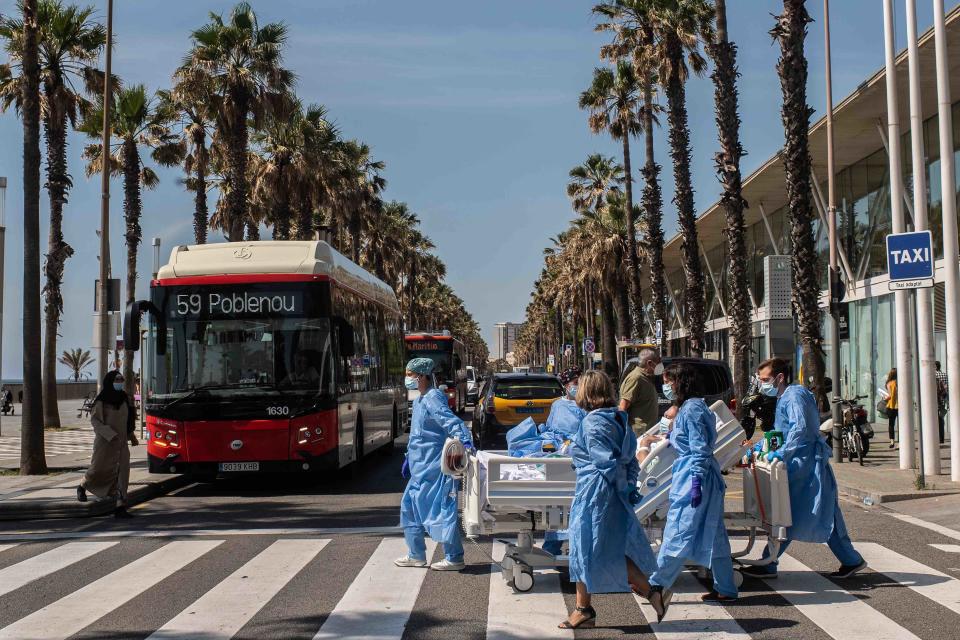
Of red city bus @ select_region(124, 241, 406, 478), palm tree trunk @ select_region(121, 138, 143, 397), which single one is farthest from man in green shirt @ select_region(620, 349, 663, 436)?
palm tree trunk @ select_region(121, 138, 143, 397)

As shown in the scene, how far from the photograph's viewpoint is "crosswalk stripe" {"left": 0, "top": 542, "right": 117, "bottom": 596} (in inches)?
328

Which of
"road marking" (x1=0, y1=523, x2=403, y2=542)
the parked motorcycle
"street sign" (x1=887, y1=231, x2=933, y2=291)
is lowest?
"road marking" (x1=0, y1=523, x2=403, y2=542)

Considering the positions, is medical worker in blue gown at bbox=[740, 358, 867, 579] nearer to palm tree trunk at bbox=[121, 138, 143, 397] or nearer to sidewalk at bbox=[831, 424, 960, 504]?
sidewalk at bbox=[831, 424, 960, 504]

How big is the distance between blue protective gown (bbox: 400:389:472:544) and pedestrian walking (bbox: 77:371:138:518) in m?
5.75

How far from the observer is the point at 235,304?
1420 cm

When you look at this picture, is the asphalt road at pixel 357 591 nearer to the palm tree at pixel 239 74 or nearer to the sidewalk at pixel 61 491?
the sidewalk at pixel 61 491

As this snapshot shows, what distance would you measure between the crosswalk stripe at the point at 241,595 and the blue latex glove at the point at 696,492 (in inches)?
120

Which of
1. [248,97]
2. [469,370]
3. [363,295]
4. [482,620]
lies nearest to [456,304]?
[469,370]

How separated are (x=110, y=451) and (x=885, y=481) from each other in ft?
34.0

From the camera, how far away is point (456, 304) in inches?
6708

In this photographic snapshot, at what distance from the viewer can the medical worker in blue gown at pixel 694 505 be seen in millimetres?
6977

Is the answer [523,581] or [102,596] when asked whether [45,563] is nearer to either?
[102,596]

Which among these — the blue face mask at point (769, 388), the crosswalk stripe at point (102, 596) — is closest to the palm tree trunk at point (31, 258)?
the crosswalk stripe at point (102, 596)

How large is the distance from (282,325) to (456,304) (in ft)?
513
